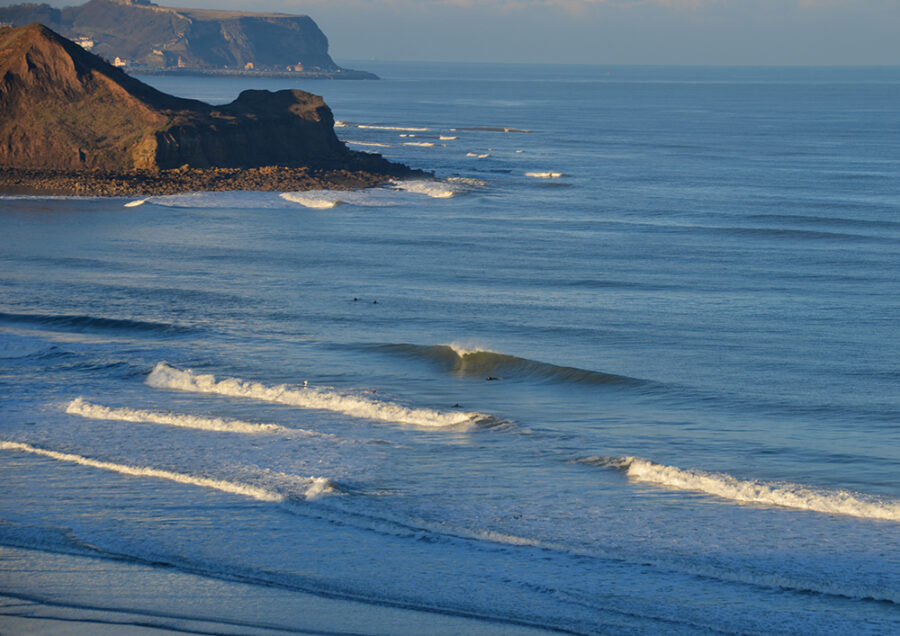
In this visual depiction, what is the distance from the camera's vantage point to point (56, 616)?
10.3 m

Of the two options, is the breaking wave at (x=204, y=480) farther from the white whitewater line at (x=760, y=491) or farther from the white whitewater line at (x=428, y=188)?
the white whitewater line at (x=428, y=188)

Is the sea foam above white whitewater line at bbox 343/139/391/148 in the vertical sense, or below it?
below

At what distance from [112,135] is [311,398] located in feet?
147

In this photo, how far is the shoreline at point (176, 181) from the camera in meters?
53.1

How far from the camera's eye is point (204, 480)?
1465 centimetres

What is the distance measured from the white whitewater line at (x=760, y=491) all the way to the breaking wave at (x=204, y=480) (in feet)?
14.6

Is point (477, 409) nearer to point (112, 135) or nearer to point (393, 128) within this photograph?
point (112, 135)

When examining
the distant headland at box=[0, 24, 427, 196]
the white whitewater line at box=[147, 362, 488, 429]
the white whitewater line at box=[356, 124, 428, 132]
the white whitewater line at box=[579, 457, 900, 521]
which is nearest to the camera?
the white whitewater line at box=[579, 457, 900, 521]

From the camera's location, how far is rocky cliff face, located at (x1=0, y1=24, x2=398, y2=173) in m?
58.2

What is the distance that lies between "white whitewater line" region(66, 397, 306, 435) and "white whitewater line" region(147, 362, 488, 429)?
1.65 m

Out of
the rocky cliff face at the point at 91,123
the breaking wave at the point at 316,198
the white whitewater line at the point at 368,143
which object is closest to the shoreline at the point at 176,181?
the rocky cliff face at the point at 91,123

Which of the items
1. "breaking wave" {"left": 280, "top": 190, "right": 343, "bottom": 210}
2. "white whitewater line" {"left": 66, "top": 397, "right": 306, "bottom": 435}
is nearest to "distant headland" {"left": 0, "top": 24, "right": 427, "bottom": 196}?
"breaking wave" {"left": 280, "top": 190, "right": 343, "bottom": 210}

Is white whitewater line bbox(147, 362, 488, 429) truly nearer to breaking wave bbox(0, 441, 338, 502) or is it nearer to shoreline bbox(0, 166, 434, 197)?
breaking wave bbox(0, 441, 338, 502)

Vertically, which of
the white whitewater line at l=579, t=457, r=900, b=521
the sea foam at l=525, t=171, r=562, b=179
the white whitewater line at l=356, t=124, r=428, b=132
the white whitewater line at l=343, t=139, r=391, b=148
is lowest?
the white whitewater line at l=579, t=457, r=900, b=521
